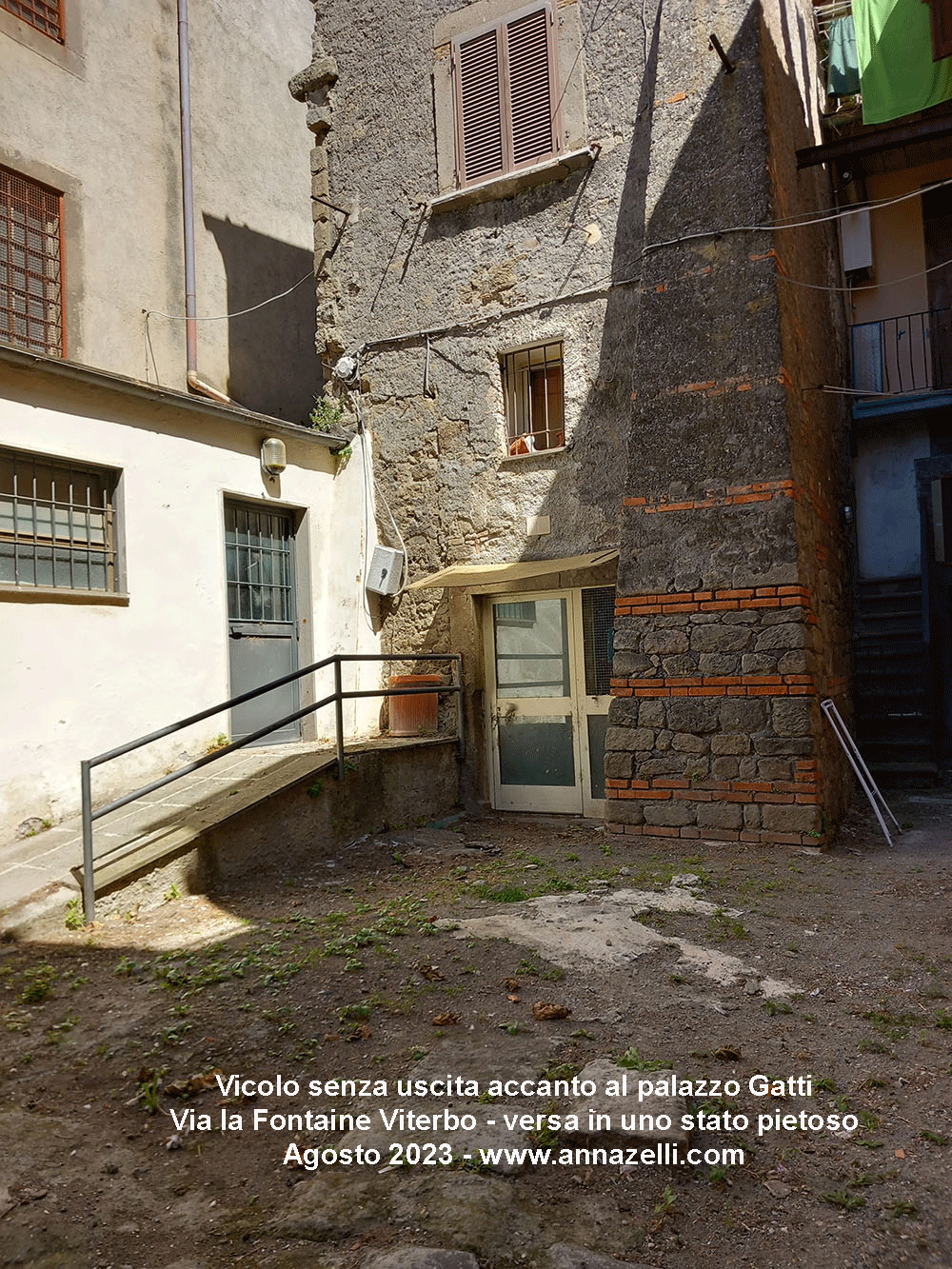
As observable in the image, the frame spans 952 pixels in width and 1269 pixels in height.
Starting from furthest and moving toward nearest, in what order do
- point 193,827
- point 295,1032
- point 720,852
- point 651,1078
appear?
1. point 720,852
2. point 193,827
3. point 295,1032
4. point 651,1078

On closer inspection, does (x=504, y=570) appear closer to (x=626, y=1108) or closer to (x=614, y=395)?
(x=614, y=395)

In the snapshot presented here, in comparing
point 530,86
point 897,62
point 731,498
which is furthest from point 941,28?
point 731,498

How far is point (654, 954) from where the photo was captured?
4168mm

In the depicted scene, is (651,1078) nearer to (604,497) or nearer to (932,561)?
(604,497)

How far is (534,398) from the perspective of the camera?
27.6 feet

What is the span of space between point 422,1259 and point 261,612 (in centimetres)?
662

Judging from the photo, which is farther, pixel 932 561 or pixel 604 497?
pixel 932 561

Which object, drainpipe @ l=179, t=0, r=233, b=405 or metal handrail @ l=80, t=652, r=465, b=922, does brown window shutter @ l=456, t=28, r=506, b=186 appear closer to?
drainpipe @ l=179, t=0, r=233, b=405

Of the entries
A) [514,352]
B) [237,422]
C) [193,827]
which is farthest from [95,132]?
[193,827]

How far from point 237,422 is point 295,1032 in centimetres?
572

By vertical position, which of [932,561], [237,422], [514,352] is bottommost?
[932,561]

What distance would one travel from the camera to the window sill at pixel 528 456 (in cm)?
809

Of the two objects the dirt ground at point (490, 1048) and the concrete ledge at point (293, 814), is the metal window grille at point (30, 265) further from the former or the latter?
the dirt ground at point (490, 1048)

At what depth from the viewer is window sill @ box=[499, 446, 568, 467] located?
26.6 ft
